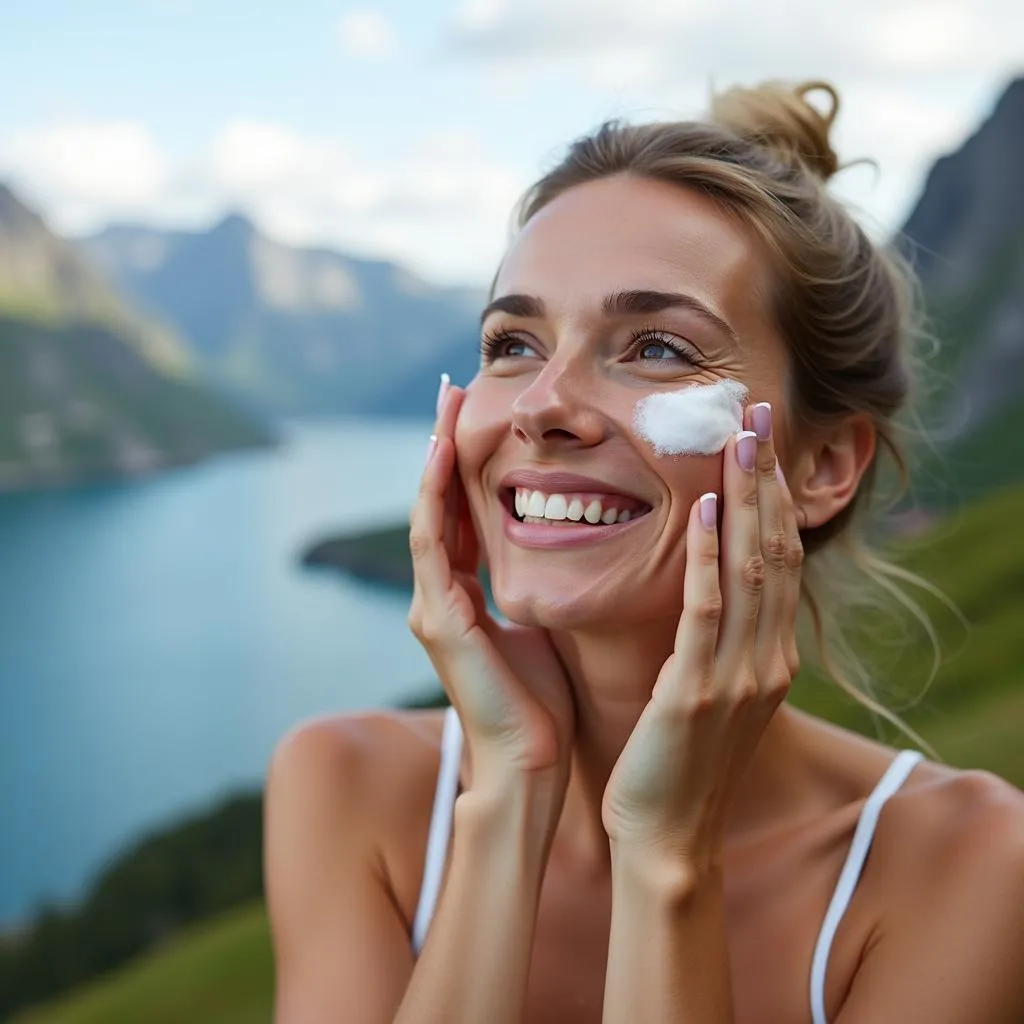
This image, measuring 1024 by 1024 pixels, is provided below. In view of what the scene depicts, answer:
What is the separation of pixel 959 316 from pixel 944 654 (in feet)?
325

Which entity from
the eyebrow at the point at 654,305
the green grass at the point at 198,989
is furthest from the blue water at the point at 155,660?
the eyebrow at the point at 654,305

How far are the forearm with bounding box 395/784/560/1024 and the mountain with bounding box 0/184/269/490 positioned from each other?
5281 inches

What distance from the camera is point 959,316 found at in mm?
106125

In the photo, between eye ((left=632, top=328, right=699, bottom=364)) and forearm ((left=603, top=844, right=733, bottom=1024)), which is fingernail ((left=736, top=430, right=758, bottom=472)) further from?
forearm ((left=603, top=844, right=733, bottom=1024))

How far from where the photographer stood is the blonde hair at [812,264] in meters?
3.43

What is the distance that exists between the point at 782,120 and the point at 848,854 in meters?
2.44

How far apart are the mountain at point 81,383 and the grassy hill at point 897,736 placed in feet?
403

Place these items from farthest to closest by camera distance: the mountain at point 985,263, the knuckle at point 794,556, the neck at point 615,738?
the mountain at point 985,263, the neck at point 615,738, the knuckle at point 794,556

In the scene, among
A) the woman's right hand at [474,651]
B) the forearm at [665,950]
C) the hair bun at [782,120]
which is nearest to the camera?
the forearm at [665,950]

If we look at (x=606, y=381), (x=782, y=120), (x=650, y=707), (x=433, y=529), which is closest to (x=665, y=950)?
(x=650, y=707)

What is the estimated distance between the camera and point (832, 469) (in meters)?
3.73

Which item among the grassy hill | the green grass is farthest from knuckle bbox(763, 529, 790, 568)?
the green grass

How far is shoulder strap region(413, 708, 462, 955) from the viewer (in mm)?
3496

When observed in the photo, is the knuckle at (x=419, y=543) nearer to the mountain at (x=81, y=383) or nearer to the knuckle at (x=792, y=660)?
the knuckle at (x=792, y=660)
